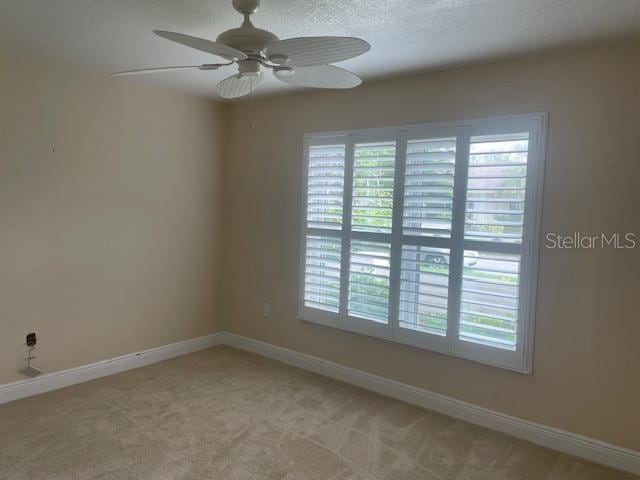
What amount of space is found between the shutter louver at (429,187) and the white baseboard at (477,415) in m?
1.12

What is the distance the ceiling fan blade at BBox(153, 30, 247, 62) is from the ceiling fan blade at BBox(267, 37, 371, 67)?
0.43ft

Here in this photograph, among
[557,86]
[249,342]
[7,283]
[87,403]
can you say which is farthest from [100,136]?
[557,86]

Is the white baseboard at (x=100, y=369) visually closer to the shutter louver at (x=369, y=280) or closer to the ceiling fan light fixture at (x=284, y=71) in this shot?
the shutter louver at (x=369, y=280)

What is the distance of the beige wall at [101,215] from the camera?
2.90 meters

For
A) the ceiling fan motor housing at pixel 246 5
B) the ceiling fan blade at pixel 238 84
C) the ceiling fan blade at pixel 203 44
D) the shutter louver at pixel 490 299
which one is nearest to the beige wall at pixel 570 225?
the shutter louver at pixel 490 299

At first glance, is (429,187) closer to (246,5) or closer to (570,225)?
(570,225)

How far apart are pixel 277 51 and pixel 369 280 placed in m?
1.94

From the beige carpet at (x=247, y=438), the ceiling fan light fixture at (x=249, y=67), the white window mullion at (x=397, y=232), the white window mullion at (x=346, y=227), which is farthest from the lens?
the white window mullion at (x=346, y=227)

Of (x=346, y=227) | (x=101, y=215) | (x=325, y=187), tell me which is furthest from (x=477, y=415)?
(x=101, y=215)

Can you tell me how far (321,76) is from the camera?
200 cm

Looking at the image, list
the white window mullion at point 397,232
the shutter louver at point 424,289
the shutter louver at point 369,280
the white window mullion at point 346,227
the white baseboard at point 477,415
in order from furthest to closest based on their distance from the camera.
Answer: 1. the white window mullion at point 346,227
2. the shutter louver at point 369,280
3. the white window mullion at point 397,232
4. the shutter louver at point 424,289
5. the white baseboard at point 477,415

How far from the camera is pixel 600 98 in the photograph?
237 centimetres

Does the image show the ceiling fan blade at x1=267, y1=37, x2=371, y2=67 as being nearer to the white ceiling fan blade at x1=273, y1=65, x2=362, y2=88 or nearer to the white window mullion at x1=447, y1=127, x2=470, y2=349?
the white ceiling fan blade at x1=273, y1=65, x2=362, y2=88

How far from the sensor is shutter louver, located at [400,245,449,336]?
2.87 m
